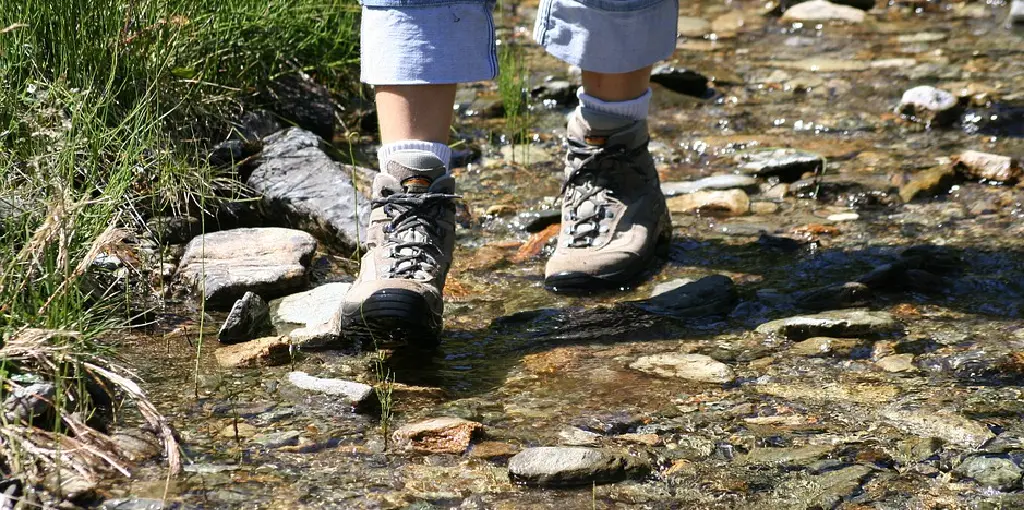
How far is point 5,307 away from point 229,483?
54 centimetres

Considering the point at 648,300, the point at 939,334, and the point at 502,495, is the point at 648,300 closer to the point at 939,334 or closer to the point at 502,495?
the point at 939,334

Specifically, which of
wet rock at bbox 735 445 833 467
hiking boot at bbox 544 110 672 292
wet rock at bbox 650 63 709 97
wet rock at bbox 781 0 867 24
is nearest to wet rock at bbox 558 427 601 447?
wet rock at bbox 735 445 833 467

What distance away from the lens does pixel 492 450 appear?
220cm

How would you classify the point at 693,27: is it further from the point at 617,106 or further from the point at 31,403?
the point at 31,403

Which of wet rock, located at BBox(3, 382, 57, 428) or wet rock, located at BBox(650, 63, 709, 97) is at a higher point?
wet rock, located at BBox(3, 382, 57, 428)

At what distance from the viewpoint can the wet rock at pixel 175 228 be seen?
323 cm

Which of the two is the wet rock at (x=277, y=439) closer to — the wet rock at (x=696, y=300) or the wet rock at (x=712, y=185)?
the wet rock at (x=696, y=300)

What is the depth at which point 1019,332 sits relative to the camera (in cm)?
275

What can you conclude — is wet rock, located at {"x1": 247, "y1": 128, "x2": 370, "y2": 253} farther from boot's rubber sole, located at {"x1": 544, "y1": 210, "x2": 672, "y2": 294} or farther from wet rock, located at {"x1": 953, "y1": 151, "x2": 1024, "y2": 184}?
wet rock, located at {"x1": 953, "y1": 151, "x2": 1024, "y2": 184}

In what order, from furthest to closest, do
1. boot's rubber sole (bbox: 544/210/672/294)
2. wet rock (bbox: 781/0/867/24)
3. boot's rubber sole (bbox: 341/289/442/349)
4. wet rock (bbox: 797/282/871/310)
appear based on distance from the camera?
1. wet rock (bbox: 781/0/867/24)
2. boot's rubber sole (bbox: 544/210/672/294)
3. wet rock (bbox: 797/282/871/310)
4. boot's rubber sole (bbox: 341/289/442/349)

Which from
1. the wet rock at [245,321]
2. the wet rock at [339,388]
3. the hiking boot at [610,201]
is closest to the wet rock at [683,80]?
the hiking boot at [610,201]

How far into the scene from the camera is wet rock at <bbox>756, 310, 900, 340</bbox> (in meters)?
2.78

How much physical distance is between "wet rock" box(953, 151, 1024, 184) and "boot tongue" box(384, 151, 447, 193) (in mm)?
2008

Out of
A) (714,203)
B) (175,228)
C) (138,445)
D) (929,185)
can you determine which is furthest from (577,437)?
(929,185)
